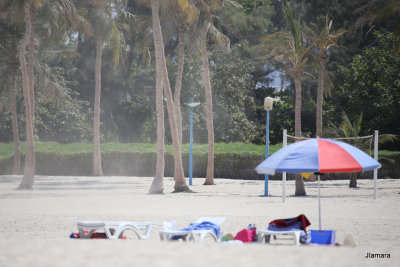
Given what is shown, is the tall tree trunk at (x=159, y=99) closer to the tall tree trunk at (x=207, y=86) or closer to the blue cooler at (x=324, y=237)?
the tall tree trunk at (x=207, y=86)

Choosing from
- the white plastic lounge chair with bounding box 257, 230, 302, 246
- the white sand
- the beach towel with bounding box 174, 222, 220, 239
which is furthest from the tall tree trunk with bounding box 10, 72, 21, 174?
the white plastic lounge chair with bounding box 257, 230, 302, 246

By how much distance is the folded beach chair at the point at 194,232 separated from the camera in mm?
9609

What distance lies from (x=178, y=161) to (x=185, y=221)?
10.6 m

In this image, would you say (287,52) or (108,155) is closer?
(287,52)

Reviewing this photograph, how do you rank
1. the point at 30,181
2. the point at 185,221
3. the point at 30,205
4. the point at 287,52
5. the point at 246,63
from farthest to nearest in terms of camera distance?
the point at 246,63, the point at 30,181, the point at 287,52, the point at 30,205, the point at 185,221

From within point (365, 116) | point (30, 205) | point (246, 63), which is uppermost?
point (246, 63)

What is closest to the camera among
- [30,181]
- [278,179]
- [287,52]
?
[287,52]

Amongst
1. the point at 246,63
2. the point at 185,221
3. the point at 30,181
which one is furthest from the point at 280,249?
the point at 246,63

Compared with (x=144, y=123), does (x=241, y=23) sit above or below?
above

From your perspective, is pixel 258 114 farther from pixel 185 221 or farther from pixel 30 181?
pixel 185 221

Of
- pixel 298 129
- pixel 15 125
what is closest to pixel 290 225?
pixel 298 129

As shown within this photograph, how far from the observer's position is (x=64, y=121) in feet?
148

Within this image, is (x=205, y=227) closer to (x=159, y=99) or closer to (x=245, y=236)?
(x=245, y=236)

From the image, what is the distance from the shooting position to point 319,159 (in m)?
9.63
